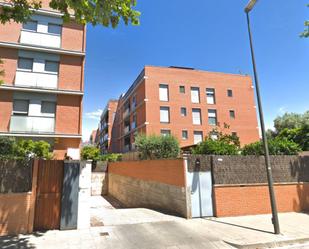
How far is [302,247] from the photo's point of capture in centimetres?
625

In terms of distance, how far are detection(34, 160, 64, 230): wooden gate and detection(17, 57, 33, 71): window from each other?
927cm

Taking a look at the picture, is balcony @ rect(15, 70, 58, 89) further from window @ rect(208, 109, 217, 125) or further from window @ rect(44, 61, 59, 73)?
window @ rect(208, 109, 217, 125)

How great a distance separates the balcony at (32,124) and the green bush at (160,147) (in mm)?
6332

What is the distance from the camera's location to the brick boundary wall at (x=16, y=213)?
23.1 feet

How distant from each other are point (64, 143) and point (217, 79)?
24284mm

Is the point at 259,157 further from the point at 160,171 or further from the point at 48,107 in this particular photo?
the point at 48,107

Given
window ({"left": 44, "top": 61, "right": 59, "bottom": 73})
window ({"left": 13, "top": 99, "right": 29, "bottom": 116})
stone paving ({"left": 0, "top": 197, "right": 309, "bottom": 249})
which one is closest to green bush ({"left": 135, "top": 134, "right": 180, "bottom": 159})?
stone paving ({"left": 0, "top": 197, "right": 309, "bottom": 249})

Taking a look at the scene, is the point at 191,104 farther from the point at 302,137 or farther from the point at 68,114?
the point at 68,114

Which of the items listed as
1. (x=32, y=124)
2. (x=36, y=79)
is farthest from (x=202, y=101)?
(x=32, y=124)

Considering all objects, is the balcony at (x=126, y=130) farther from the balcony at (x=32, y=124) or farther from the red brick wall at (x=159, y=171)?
the balcony at (x=32, y=124)

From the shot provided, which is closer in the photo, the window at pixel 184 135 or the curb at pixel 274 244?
the curb at pixel 274 244

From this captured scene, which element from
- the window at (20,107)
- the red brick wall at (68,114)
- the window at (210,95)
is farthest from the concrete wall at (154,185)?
the window at (210,95)

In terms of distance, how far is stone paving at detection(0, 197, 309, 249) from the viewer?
6.26m

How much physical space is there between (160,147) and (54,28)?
11.1m
